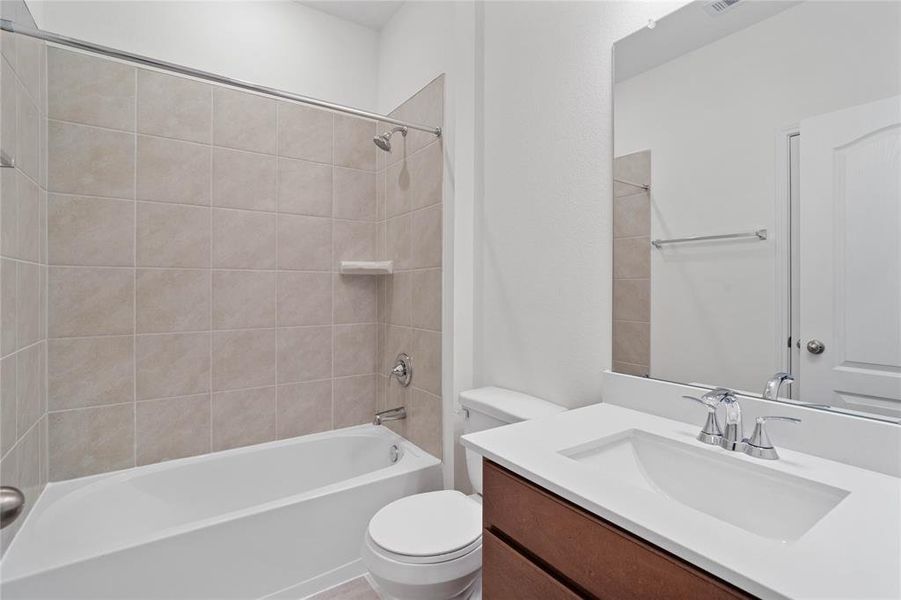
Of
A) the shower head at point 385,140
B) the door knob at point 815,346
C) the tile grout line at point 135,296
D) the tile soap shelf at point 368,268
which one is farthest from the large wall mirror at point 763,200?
the tile grout line at point 135,296

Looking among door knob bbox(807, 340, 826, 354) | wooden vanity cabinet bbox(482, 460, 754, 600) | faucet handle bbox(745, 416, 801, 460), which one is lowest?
wooden vanity cabinet bbox(482, 460, 754, 600)

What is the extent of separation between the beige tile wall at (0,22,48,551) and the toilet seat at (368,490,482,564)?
3.62ft

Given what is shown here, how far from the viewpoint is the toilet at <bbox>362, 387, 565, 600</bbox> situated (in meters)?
1.22

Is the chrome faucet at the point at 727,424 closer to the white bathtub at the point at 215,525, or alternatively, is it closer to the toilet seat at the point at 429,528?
the toilet seat at the point at 429,528

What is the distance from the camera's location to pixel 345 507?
1.69 metres

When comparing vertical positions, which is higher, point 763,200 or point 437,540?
point 763,200

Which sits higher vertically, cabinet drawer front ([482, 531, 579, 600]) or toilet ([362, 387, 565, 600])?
cabinet drawer front ([482, 531, 579, 600])

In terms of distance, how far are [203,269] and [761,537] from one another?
2.17m

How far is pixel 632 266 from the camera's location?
130 centimetres

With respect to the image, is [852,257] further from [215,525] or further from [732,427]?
[215,525]

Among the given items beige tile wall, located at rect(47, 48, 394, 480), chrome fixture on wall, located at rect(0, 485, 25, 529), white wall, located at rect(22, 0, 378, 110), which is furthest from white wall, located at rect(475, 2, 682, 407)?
chrome fixture on wall, located at rect(0, 485, 25, 529)

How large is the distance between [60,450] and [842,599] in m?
2.38

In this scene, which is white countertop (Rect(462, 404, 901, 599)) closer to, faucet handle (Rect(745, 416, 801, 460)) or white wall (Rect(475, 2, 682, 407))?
faucet handle (Rect(745, 416, 801, 460))

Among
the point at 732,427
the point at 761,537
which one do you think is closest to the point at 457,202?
the point at 732,427
